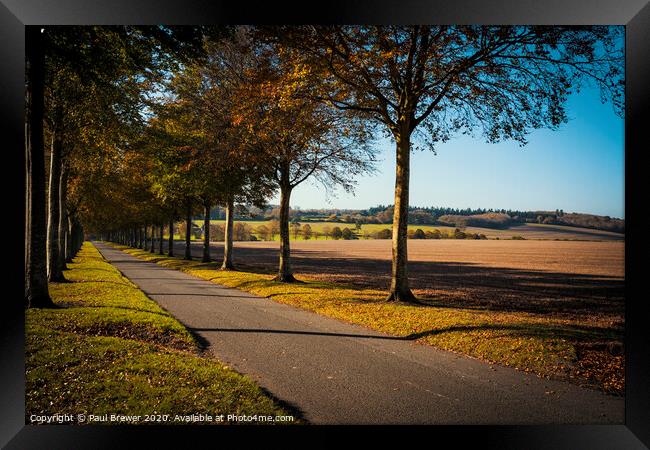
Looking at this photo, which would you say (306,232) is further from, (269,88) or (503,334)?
A: (503,334)

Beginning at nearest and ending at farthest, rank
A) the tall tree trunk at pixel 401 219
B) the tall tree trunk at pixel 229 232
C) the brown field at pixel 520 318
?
1. the brown field at pixel 520 318
2. the tall tree trunk at pixel 401 219
3. the tall tree trunk at pixel 229 232

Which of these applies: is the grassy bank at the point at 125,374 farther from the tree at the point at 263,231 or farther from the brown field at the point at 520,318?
the tree at the point at 263,231

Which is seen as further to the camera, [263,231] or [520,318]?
[263,231]

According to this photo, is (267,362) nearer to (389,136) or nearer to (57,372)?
(57,372)

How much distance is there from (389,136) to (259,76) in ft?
18.9

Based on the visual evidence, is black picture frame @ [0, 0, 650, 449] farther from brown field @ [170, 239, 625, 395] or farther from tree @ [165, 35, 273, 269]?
tree @ [165, 35, 273, 269]

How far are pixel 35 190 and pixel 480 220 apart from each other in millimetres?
32278

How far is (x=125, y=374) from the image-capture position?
697 cm

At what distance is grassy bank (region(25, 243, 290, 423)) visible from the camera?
6172 millimetres

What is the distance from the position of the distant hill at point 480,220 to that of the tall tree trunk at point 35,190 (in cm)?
2424

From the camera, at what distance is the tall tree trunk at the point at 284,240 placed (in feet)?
70.1
